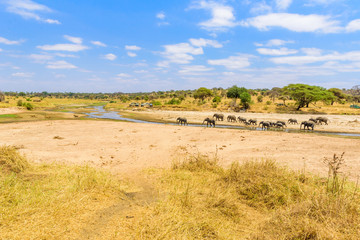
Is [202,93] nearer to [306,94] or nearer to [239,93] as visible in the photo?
[239,93]

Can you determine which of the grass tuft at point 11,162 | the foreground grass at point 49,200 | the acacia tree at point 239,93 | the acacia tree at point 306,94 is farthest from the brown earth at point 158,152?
the acacia tree at point 239,93

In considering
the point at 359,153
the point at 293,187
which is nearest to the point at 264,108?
the point at 359,153

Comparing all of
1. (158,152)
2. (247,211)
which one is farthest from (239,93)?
(247,211)

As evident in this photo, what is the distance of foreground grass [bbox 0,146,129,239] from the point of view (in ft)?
12.1

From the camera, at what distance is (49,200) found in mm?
4594

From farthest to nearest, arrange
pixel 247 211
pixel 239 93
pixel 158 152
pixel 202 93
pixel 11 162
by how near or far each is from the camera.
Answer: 1. pixel 202 93
2. pixel 239 93
3. pixel 158 152
4. pixel 11 162
5. pixel 247 211

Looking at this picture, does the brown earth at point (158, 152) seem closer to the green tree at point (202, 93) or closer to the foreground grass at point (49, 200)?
the foreground grass at point (49, 200)

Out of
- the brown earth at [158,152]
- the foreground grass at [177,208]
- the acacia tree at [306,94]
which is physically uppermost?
the acacia tree at [306,94]

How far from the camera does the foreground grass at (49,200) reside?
3.69 metres

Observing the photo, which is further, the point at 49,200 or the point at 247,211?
the point at 247,211

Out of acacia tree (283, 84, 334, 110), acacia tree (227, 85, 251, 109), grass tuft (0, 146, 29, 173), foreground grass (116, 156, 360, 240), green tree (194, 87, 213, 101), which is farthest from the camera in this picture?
green tree (194, 87, 213, 101)

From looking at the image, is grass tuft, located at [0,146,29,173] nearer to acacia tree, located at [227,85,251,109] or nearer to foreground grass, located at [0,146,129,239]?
foreground grass, located at [0,146,129,239]

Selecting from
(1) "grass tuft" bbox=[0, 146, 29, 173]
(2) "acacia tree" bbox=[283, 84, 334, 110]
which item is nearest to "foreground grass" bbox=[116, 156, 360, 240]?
(1) "grass tuft" bbox=[0, 146, 29, 173]

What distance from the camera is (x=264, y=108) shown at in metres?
46.8
